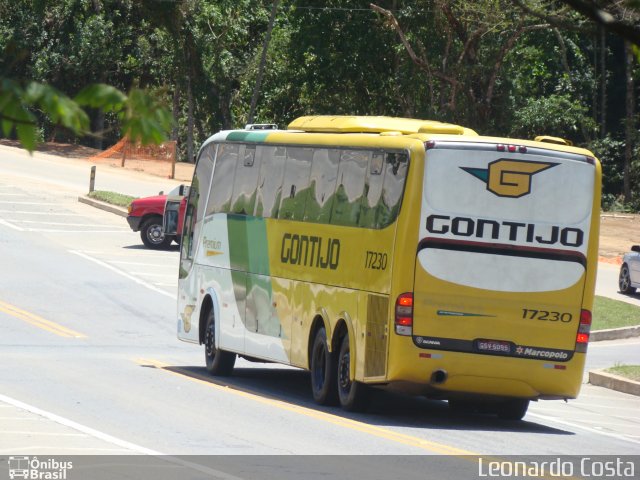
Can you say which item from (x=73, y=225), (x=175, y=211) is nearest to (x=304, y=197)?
(x=175, y=211)

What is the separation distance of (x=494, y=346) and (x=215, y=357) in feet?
19.5

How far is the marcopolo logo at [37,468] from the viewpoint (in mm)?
9469

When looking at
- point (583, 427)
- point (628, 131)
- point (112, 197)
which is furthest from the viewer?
point (628, 131)

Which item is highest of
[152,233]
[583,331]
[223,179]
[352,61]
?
[352,61]

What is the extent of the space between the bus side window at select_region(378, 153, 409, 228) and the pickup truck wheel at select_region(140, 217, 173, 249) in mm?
20427

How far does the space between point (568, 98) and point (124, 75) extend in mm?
21527

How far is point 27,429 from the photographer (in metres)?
12.1

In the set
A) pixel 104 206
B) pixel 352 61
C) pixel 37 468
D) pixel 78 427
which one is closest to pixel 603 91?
pixel 352 61

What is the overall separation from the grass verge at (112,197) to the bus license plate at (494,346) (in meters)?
27.7

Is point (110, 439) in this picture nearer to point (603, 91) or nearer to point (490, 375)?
point (490, 375)

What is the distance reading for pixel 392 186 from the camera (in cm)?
1458

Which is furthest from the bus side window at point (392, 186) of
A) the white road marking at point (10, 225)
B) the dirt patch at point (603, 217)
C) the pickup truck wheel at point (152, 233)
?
the white road marking at point (10, 225)

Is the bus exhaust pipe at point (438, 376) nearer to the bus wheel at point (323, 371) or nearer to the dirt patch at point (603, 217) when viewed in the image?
the bus wheel at point (323, 371)

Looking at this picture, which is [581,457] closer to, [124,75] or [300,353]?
[300,353]
